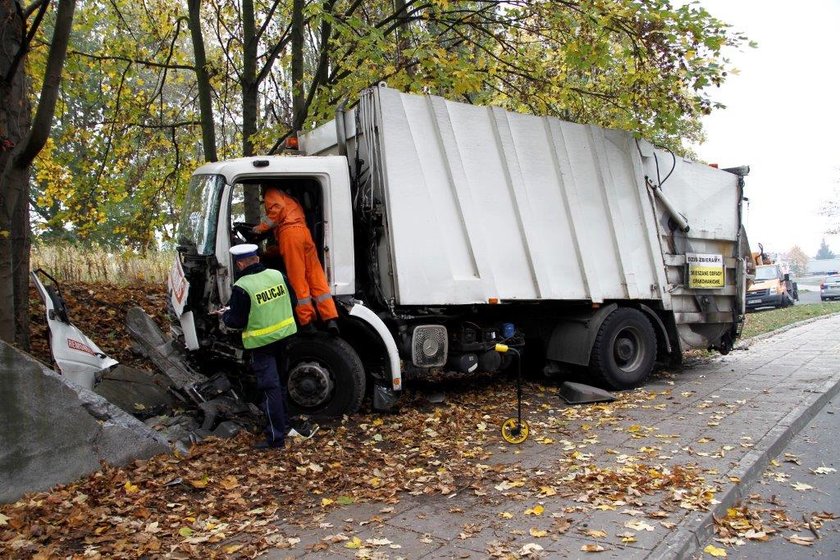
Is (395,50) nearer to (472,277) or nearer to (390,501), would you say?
(472,277)

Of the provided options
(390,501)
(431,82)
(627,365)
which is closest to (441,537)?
(390,501)

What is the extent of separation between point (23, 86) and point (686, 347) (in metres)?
8.55

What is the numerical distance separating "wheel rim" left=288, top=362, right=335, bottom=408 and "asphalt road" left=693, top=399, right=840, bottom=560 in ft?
11.7

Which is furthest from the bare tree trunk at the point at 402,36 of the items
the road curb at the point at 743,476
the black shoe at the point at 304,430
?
the road curb at the point at 743,476

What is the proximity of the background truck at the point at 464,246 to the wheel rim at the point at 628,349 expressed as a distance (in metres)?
0.02

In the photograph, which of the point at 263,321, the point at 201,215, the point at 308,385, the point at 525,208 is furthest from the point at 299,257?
the point at 525,208

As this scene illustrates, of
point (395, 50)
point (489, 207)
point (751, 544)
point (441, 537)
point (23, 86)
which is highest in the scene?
point (395, 50)

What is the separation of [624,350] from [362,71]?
233 inches

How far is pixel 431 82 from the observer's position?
9367mm

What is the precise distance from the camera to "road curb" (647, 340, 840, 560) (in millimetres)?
3572

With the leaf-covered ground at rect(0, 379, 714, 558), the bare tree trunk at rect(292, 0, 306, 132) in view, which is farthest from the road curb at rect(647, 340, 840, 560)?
the bare tree trunk at rect(292, 0, 306, 132)

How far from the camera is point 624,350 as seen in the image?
8.31m

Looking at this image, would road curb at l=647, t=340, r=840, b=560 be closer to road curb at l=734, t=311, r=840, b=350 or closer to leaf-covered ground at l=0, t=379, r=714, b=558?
leaf-covered ground at l=0, t=379, r=714, b=558

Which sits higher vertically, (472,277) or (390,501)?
(472,277)
